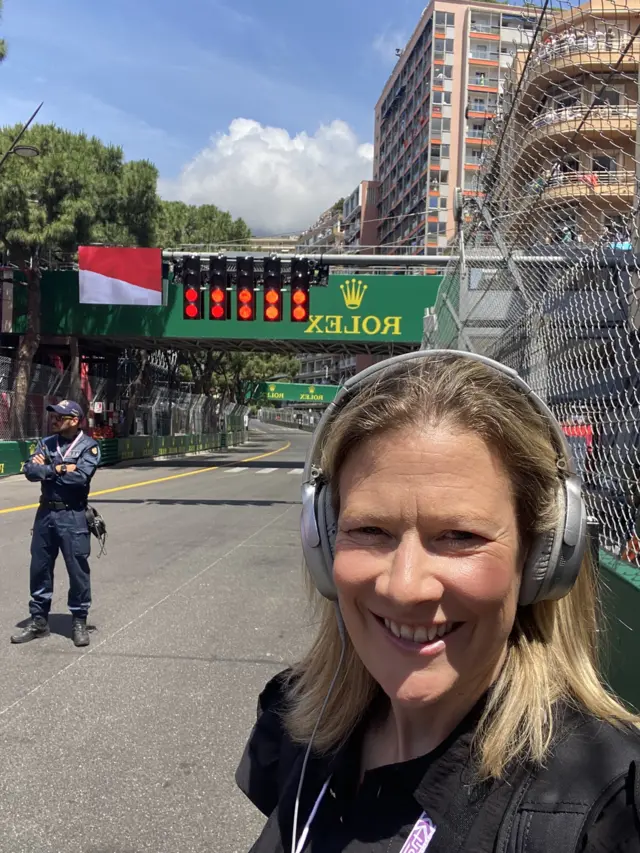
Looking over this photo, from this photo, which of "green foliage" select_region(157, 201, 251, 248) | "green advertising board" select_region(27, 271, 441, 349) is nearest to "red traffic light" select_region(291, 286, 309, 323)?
"green advertising board" select_region(27, 271, 441, 349)

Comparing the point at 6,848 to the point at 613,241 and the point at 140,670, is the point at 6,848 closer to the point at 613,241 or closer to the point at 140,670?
the point at 140,670

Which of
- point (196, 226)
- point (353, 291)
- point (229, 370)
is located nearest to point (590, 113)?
point (353, 291)

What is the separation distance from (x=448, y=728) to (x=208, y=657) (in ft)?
13.2

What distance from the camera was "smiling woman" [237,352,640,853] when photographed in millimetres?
975

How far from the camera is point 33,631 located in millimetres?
5145

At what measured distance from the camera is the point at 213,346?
27.1 m

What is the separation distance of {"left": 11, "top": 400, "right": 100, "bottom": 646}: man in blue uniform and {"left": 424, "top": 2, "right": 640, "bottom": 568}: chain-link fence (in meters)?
3.44

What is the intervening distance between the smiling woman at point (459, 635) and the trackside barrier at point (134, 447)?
1182cm

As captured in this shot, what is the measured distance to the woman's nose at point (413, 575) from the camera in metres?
1.03

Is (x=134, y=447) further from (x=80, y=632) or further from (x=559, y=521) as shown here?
(x=559, y=521)

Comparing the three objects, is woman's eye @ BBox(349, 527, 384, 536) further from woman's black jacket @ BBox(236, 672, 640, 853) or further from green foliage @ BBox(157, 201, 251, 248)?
green foliage @ BBox(157, 201, 251, 248)

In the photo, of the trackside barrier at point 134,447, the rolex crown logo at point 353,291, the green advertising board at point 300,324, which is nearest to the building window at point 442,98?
the trackside barrier at point 134,447

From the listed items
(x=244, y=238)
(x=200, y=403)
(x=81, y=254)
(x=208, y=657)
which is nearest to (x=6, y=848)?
(x=208, y=657)

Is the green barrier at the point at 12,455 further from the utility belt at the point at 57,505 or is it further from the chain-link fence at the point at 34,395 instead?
the utility belt at the point at 57,505
